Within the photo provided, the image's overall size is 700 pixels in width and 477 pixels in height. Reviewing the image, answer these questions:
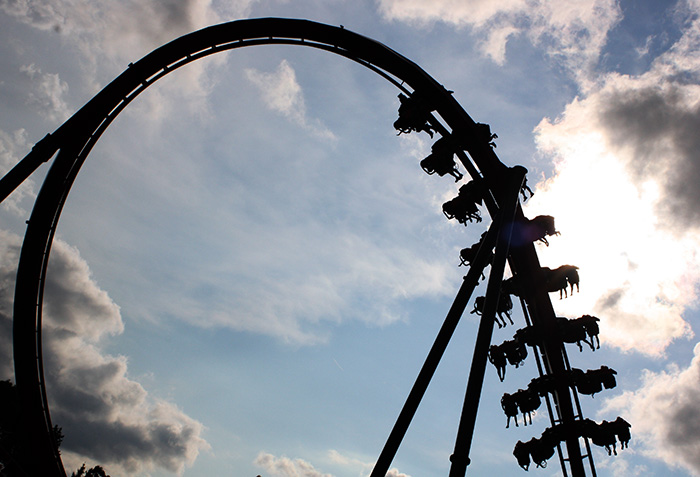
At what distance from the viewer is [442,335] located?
380 inches

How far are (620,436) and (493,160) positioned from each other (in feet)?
22.9

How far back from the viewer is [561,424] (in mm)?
11102

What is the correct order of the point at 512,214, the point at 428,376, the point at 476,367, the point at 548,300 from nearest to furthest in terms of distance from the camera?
1. the point at 476,367
2. the point at 428,376
3. the point at 512,214
4. the point at 548,300

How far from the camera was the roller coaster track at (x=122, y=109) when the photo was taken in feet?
36.8

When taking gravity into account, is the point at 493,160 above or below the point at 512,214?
above

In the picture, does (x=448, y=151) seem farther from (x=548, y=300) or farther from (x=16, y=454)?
(x=16, y=454)

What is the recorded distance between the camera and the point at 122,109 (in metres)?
12.6

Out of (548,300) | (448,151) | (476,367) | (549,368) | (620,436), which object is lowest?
(476,367)

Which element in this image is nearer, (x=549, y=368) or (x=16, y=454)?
(x=549, y=368)

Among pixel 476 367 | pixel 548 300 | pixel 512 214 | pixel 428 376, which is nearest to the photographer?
pixel 476 367

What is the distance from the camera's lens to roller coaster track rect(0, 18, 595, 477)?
11.2 meters

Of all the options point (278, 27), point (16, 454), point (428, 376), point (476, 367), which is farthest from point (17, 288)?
point (16, 454)

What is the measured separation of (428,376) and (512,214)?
376 cm

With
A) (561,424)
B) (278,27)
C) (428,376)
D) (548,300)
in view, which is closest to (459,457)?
(428,376)
